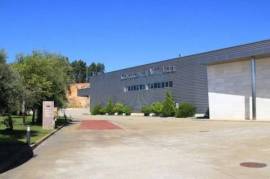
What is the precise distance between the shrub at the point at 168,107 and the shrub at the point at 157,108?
1.33 m

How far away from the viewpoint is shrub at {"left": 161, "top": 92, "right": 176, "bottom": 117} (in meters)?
Result: 63.2

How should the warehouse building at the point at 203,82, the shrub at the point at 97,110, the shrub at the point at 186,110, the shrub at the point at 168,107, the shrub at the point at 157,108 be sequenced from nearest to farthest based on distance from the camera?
the warehouse building at the point at 203,82 → the shrub at the point at 186,110 → the shrub at the point at 168,107 → the shrub at the point at 157,108 → the shrub at the point at 97,110

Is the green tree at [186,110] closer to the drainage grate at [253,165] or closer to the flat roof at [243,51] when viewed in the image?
the flat roof at [243,51]

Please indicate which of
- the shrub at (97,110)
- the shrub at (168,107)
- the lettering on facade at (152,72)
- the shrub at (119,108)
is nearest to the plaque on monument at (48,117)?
the shrub at (168,107)

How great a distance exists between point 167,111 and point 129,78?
19217 millimetres

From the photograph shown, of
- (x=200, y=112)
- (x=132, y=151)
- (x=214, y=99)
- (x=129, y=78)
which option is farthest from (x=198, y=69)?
(x=132, y=151)

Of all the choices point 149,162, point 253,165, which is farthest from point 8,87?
point 253,165

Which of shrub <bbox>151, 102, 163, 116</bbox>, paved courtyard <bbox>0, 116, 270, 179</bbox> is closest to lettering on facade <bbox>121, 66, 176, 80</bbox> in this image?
shrub <bbox>151, 102, 163, 116</bbox>

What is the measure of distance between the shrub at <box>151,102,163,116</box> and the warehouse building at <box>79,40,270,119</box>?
7.85 feet

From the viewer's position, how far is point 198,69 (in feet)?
201

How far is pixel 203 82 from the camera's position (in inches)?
2362

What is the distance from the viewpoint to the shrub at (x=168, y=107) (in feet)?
207

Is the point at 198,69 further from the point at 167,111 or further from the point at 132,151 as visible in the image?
the point at 132,151

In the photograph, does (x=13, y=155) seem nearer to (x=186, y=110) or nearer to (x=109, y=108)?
(x=186, y=110)
